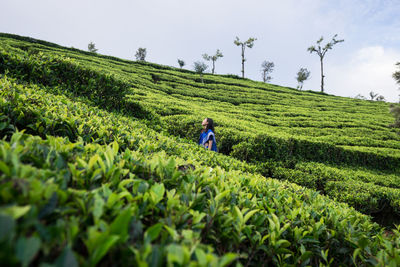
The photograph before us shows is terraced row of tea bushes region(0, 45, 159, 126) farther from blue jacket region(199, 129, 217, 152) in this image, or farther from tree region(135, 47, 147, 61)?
tree region(135, 47, 147, 61)

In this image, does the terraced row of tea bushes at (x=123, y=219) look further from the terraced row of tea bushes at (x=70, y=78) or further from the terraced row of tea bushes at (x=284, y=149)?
the terraced row of tea bushes at (x=284, y=149)

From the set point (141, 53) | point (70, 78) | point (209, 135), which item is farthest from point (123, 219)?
point (141, 53)

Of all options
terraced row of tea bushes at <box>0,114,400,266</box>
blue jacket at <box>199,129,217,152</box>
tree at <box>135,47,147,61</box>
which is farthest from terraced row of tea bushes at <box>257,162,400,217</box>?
tree at <box>135,47,147,61</box>

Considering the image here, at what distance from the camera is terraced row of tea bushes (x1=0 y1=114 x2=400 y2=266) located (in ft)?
2.27

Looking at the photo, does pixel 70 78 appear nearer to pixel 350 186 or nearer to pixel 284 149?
pixel 284 149

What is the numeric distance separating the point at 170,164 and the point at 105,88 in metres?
5.22

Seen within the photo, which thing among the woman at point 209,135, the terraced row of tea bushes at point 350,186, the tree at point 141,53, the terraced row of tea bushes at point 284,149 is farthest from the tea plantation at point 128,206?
the tree at point 141,53

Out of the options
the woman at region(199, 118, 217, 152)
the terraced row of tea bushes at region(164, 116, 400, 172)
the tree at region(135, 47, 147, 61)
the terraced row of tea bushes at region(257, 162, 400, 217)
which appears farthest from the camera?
the tree at region(135, 47, 147, 61)

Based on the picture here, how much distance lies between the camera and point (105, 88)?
19.5 ft

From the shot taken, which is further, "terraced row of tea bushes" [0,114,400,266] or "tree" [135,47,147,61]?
"tree" [135,47,147,61]

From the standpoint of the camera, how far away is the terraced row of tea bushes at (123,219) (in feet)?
2.27

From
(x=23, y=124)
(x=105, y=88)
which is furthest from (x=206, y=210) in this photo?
(x=105, y=88)

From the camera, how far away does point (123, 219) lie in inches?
31.4

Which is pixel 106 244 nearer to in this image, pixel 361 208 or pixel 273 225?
pixel 273 225
